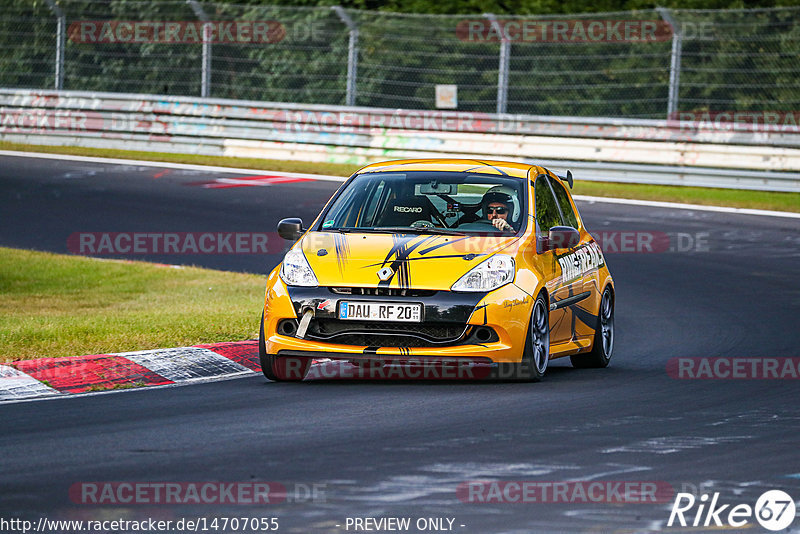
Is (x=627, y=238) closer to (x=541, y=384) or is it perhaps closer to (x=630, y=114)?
(x=630, y=114)

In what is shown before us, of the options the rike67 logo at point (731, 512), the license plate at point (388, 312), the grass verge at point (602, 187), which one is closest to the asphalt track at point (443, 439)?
the rike67 logo at point (731, 512)

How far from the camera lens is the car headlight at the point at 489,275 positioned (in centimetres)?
920

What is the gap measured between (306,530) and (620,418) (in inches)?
121

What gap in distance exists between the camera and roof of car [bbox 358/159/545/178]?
35.2 feet

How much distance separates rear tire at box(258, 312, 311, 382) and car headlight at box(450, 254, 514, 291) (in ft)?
4.18

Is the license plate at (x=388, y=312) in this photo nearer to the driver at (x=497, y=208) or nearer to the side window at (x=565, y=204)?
the driver at (x=497, y=208)

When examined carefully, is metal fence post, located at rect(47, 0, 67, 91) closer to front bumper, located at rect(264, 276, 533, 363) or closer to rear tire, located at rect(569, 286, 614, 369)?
rear tire, located at rect(569, 286, 614, 369)

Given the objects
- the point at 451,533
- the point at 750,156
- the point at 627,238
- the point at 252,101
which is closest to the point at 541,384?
the point at 451,533

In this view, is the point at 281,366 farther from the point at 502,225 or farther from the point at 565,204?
the point at 565,204

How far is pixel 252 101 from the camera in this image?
2653 cm

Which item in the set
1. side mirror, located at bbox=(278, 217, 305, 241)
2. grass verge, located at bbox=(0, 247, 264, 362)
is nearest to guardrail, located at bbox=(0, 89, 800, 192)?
grass verge, located at bbox=(0, 247, 264, 362)

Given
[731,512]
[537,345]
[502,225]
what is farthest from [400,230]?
A: [731,512]

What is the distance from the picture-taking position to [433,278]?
30.1 feet

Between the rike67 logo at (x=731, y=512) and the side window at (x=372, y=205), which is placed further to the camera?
the side window at (x=372, y=205)
